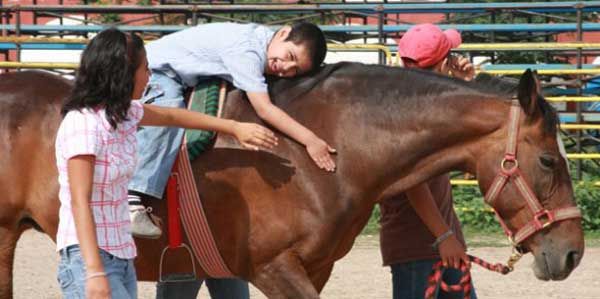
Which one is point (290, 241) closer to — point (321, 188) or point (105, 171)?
point (321, 188)

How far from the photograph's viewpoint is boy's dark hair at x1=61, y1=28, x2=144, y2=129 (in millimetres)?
3391

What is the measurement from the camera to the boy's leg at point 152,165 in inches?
167

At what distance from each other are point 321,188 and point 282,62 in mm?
544


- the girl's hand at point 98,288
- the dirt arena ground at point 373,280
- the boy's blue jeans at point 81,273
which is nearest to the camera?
the girl's hand at point 98,288

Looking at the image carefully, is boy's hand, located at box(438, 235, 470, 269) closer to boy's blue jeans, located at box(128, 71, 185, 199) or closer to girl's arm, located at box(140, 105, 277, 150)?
girl's arm, located at box(140, 105, 277, 150)

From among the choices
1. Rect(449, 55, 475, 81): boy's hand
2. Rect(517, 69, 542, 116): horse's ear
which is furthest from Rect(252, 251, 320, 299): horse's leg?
Rect(449, 55, 475, 81): boy's hand

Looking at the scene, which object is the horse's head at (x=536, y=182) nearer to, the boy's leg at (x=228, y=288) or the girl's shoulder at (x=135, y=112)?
the girl's shoulder at (x=135, y=112)

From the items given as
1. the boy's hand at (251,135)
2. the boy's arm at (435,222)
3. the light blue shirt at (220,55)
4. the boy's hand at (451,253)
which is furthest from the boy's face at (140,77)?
the boy's hand at (451,253)

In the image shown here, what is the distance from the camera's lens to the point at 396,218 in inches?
185

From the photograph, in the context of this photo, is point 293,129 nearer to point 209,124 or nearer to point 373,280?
point 209,124

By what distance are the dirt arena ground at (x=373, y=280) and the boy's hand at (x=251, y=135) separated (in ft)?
10.6

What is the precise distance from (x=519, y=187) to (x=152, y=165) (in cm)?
145

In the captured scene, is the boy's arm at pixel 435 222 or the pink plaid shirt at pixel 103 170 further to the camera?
the boy's arm at pixel 435 222

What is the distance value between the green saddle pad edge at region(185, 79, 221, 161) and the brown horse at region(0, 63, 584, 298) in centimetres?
5
